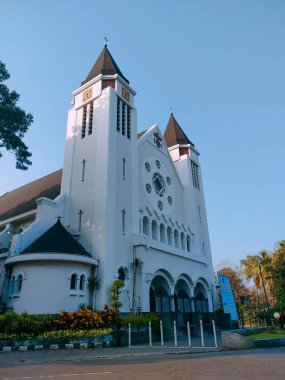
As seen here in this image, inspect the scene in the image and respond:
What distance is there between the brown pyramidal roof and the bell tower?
3.40 m

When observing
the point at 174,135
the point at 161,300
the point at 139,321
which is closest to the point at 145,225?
the point at 161,300

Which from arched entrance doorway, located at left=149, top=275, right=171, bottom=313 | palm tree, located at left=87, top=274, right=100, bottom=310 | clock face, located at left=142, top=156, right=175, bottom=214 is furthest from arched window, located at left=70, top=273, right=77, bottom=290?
clock face, located at left=142, top=156, right=175, bottom=214

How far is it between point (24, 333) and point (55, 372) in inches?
271

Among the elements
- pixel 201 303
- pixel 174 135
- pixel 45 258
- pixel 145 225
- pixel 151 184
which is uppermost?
pixel 174 135

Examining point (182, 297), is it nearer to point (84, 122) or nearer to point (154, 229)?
point (154, 229)

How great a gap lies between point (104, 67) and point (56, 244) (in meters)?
18.4

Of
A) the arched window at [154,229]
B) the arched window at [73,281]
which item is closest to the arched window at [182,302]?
the arched window at [154,229]

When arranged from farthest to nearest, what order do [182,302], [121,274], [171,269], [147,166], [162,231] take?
1. [147,166]
2. [162,231]
3. [182,302]
4. [171,269]
5. [121,274]

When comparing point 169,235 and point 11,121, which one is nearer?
point 11,121

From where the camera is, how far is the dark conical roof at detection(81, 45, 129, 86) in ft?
95.7

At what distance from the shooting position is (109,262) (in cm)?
2052

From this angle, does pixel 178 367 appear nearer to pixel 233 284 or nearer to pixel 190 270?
pixel 190 270

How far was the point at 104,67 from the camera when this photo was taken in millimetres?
29828

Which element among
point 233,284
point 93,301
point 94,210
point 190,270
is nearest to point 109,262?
point 93,301
